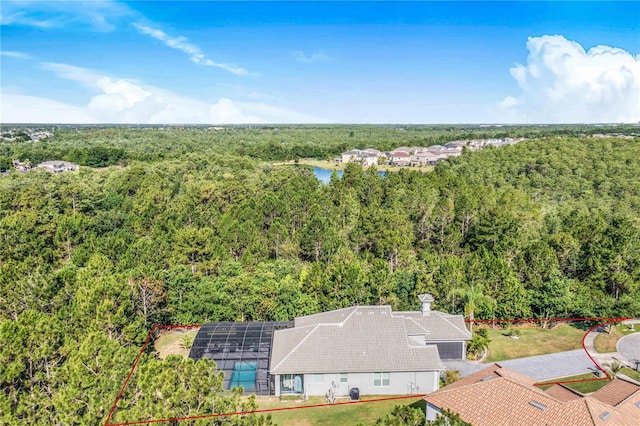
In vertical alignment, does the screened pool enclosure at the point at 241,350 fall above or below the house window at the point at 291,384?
above

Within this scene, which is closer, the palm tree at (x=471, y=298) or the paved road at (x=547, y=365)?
the paved road at (x=547, y=365)

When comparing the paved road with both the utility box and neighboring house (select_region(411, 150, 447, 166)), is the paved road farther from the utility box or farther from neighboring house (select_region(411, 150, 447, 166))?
neighboring house (select_region(411, 150, 447, 166))

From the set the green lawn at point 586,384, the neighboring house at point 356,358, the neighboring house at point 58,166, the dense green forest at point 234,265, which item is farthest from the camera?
the neighboring house at point 58,166

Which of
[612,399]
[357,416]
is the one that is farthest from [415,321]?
[612,399]

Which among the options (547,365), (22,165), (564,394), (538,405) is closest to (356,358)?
(538,405)

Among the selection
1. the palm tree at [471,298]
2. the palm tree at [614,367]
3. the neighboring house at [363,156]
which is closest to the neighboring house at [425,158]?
the neighboring house at [363,156]

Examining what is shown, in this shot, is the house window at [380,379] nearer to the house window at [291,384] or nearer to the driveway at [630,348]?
the house window at [291,384]

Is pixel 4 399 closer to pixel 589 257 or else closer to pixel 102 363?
pixel 102 363
